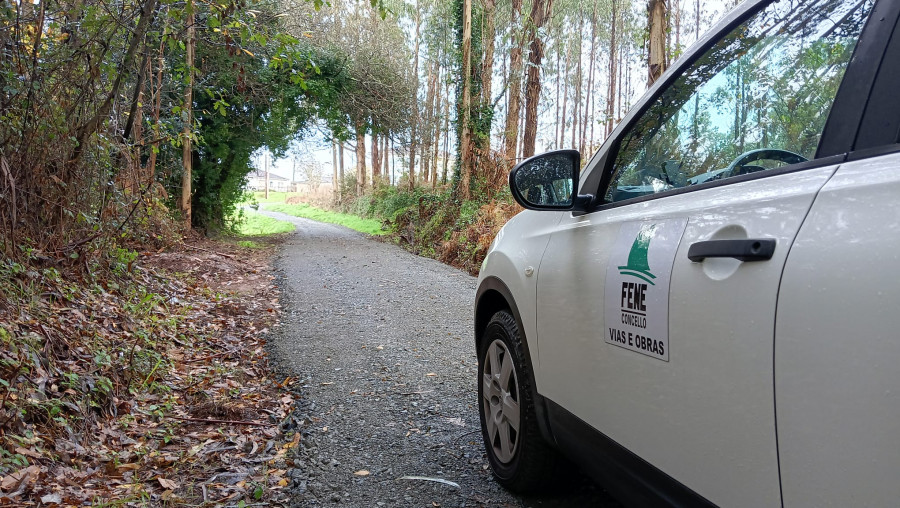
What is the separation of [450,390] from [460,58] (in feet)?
47.8

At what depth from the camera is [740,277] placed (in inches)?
59.2

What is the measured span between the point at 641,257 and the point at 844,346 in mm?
789

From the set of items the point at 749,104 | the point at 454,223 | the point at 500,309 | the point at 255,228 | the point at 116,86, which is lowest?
the point at 500,309

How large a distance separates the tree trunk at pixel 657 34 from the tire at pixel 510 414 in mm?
6177

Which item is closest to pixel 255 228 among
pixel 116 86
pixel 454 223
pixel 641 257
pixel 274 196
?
pixel 454 223

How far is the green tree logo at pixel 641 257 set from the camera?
6.26 feet

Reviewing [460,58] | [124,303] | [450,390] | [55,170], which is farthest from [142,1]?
[460,58]

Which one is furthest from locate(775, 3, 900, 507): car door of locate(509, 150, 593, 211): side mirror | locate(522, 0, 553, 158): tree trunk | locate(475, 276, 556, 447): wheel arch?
locate(522, 0, 553, 158): tree trunk

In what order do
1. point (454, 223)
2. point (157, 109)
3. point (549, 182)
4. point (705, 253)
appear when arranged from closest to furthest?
point (705, 253), point (549, 182), point (157, 109), point (454, 223)

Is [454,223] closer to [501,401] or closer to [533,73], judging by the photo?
[533,73]

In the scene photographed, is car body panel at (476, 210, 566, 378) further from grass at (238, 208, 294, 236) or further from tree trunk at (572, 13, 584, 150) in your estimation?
tree trunk at (572, 13, 584, 150)

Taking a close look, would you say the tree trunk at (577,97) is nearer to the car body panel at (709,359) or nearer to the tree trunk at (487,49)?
the tree trunk at (487,49)

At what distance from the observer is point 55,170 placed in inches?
232

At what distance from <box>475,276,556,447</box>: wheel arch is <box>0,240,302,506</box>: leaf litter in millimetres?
1385
